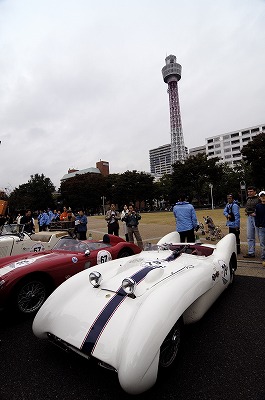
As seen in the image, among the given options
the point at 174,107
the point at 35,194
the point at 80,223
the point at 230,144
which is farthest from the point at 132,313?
the point at 230,144

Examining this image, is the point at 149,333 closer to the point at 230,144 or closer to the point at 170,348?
the point at 170,348

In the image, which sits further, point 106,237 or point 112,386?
point 106,237

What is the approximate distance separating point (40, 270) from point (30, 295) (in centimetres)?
42

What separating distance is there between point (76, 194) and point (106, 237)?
59.1 m

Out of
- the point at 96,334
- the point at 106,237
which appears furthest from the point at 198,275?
the point at 106,237

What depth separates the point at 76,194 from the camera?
62.6 meters

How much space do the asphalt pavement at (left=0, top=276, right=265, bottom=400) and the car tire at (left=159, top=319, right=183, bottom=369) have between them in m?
0.10

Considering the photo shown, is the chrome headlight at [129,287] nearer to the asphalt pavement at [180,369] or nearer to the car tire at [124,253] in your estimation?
the asphalt pavement at [180,369]

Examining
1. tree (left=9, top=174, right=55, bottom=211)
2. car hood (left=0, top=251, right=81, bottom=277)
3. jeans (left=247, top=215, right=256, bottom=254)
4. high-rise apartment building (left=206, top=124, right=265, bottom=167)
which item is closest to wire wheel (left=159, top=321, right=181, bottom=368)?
car hood (left=0, top=251, right=81, bottom=277)

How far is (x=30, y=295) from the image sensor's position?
3.77m

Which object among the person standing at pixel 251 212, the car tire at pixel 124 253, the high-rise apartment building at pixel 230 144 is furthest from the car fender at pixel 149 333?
the high-rise apartment building at pixel 230 144

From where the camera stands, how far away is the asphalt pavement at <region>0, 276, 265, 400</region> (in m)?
2.03

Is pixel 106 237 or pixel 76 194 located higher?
pixel 76 194

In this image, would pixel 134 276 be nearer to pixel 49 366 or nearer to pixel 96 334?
pixel 96 334
